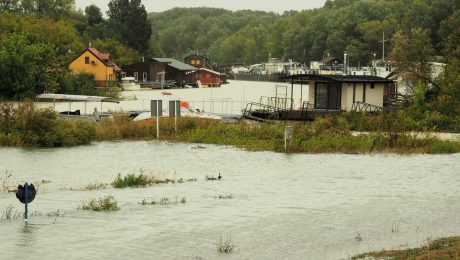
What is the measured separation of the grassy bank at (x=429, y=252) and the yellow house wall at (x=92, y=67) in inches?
3017

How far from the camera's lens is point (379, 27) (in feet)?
425

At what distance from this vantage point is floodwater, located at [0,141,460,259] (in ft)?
54.2

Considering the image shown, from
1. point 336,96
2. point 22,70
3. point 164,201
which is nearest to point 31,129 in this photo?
point 164,201

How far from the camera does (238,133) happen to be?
3938 cm

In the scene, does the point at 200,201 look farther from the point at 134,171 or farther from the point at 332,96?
the point at 332,96

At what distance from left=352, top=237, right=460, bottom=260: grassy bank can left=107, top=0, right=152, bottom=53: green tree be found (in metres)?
109

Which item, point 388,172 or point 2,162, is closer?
point 388,172

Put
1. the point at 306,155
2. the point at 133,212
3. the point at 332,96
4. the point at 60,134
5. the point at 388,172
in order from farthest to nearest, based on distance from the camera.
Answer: the point at 332,96
the point at 60,134
the point at 306,155
the point at 388,172
the point at 133,212

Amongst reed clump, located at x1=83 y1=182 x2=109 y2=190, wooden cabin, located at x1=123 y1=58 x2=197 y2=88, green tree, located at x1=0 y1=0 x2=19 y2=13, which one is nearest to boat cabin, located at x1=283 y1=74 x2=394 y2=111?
reed clump, located at x1=83 y1=182 x2=109 y2=190

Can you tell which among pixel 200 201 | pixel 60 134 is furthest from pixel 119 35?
pixel 200 201

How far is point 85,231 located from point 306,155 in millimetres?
17019

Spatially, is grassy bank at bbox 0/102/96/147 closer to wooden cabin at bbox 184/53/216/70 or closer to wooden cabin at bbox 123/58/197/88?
wooden cabin at bbox 123/58/197/88

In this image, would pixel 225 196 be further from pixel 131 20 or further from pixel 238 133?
pixel 131 20

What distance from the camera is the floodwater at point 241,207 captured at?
16.5 metres
